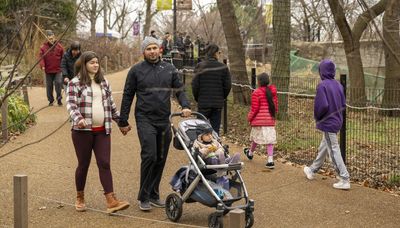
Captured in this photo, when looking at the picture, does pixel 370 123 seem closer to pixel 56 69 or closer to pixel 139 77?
pixel 139 77

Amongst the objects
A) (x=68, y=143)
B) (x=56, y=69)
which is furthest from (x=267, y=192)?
(x=56, y=69)

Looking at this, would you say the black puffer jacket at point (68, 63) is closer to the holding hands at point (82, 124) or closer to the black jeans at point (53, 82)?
the black jeans at point (53, 82)

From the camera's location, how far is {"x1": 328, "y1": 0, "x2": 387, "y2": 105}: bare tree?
461 centimetres

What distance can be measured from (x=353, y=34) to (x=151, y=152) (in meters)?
7.84

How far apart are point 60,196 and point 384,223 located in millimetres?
3899

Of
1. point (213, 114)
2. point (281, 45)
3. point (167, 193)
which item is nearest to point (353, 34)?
point (281, 45)

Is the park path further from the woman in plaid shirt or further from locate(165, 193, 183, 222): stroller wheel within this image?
the woman in plaid shirt

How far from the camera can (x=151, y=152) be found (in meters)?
6.51

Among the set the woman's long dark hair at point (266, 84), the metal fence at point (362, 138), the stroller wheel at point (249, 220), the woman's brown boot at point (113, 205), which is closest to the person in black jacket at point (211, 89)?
the woman's long dark hair at point (266, 84)

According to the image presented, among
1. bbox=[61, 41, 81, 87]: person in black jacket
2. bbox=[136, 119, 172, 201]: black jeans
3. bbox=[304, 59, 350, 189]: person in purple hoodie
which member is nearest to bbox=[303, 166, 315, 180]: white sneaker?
bbox=[304, 59, 350, 189]: person in purple hoodie

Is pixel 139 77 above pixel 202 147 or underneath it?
above

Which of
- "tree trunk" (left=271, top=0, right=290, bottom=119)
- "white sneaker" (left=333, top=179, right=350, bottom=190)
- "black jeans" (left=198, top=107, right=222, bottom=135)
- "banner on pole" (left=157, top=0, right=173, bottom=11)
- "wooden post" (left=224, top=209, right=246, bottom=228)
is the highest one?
"banner on pole" (left=157, top=0, right=173, bottom=11)

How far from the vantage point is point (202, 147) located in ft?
20.5

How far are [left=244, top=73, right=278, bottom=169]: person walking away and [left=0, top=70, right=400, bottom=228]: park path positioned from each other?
16.5 inches
